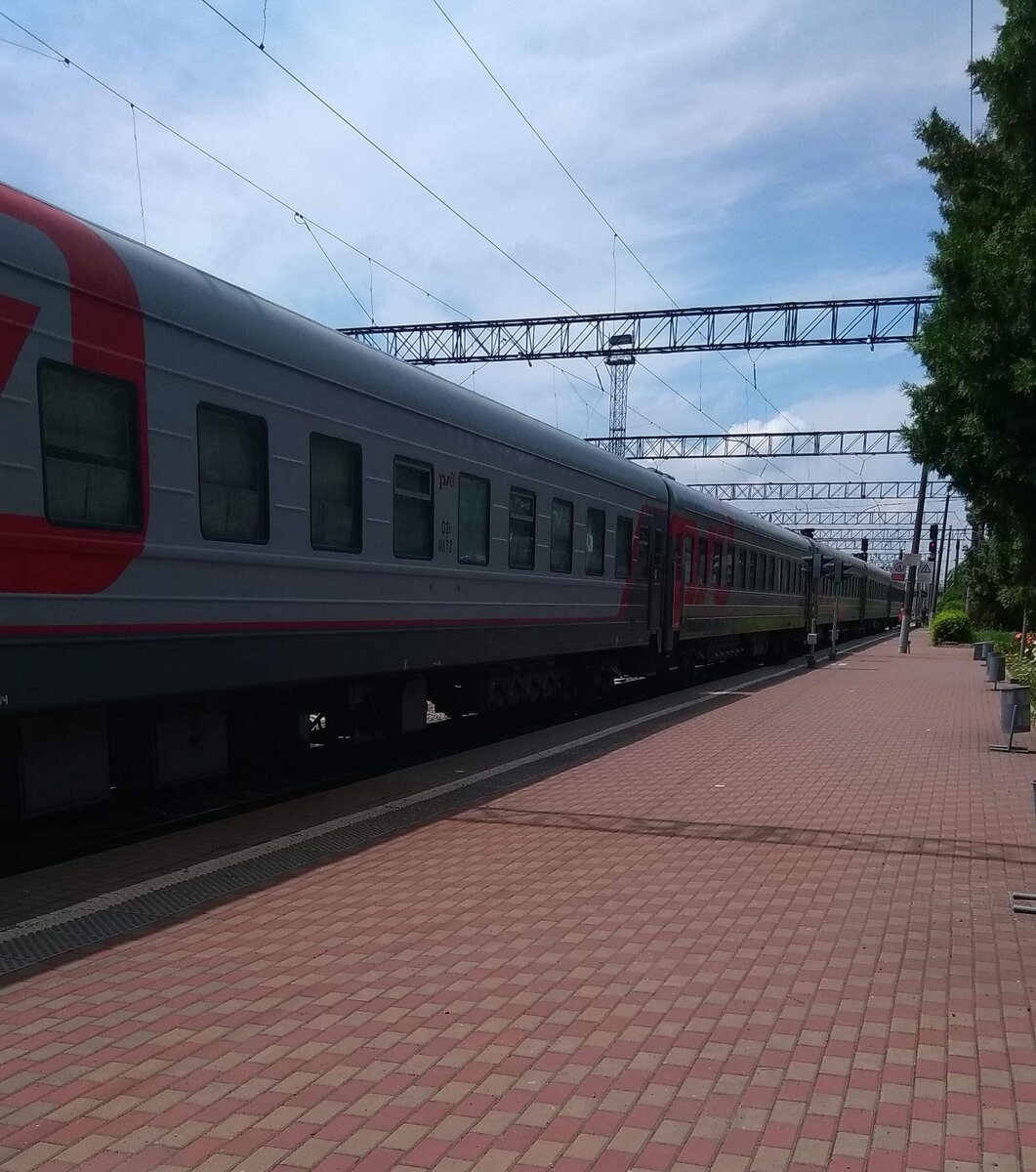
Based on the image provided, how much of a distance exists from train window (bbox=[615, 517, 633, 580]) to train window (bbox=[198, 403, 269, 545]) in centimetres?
782

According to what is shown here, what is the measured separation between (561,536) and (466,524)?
257cm

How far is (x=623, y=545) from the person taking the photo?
603 inches

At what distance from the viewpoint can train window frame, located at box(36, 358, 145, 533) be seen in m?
6.01

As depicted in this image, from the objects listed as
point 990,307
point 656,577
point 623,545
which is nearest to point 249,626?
point 990,307

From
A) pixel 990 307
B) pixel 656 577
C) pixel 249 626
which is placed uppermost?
pixel 990 307

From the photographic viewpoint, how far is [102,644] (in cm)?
635

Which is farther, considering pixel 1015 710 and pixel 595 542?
pixel 595 542

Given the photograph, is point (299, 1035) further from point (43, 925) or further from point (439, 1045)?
point (43, 925)

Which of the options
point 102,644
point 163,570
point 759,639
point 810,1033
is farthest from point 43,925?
point 759,639

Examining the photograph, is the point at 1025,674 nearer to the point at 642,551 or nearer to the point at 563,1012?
the point at 642,551

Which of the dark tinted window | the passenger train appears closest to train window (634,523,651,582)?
the dark tinted window

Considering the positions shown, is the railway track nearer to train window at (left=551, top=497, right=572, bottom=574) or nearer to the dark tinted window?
train window at (left=551, top=497, right=572, bottom=574)

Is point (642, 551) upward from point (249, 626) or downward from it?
upward

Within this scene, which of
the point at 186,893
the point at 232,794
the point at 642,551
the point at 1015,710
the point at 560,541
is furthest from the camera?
the point at 642,551
